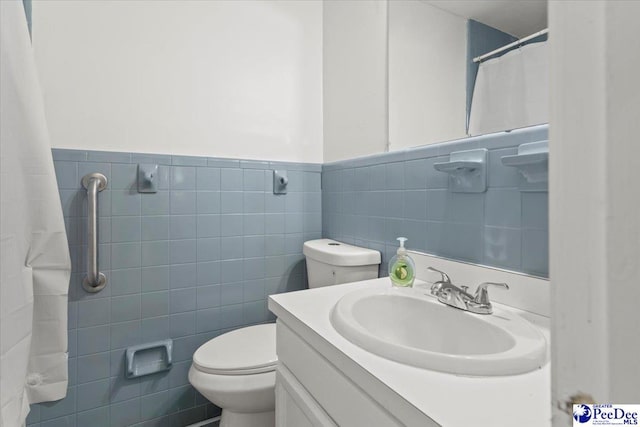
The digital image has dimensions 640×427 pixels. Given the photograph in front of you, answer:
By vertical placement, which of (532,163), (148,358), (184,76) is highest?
(184,76)

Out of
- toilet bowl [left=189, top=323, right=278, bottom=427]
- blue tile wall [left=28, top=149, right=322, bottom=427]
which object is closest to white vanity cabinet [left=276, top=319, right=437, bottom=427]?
toilet bowl [left=189, top=323, right=278, bottom=427]

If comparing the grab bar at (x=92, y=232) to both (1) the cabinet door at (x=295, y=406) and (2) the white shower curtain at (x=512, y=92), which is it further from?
(2) the white shower curtain at (x=512, y=92)

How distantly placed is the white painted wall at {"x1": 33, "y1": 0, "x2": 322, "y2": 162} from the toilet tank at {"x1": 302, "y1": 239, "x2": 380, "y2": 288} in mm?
571

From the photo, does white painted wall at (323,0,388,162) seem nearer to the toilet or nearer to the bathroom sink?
the toilet

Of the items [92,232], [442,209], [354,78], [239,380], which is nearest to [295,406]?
[239,380]

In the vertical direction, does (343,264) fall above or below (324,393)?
above

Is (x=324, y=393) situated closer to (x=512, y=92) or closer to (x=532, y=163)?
(x=532, y=163)

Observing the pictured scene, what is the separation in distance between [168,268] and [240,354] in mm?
494

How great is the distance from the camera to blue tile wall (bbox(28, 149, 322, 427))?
3.83 feet

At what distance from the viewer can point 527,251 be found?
2.49 ft

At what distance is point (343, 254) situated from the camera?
4.00 ft

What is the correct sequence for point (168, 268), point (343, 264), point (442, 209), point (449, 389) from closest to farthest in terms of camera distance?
point (449, 389) → point (442, 209) → point (343, 264) → point (168, 268)

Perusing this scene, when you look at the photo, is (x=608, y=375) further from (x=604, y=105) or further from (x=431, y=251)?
(x=431, y=251)

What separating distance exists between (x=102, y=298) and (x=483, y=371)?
1316 millimetres
